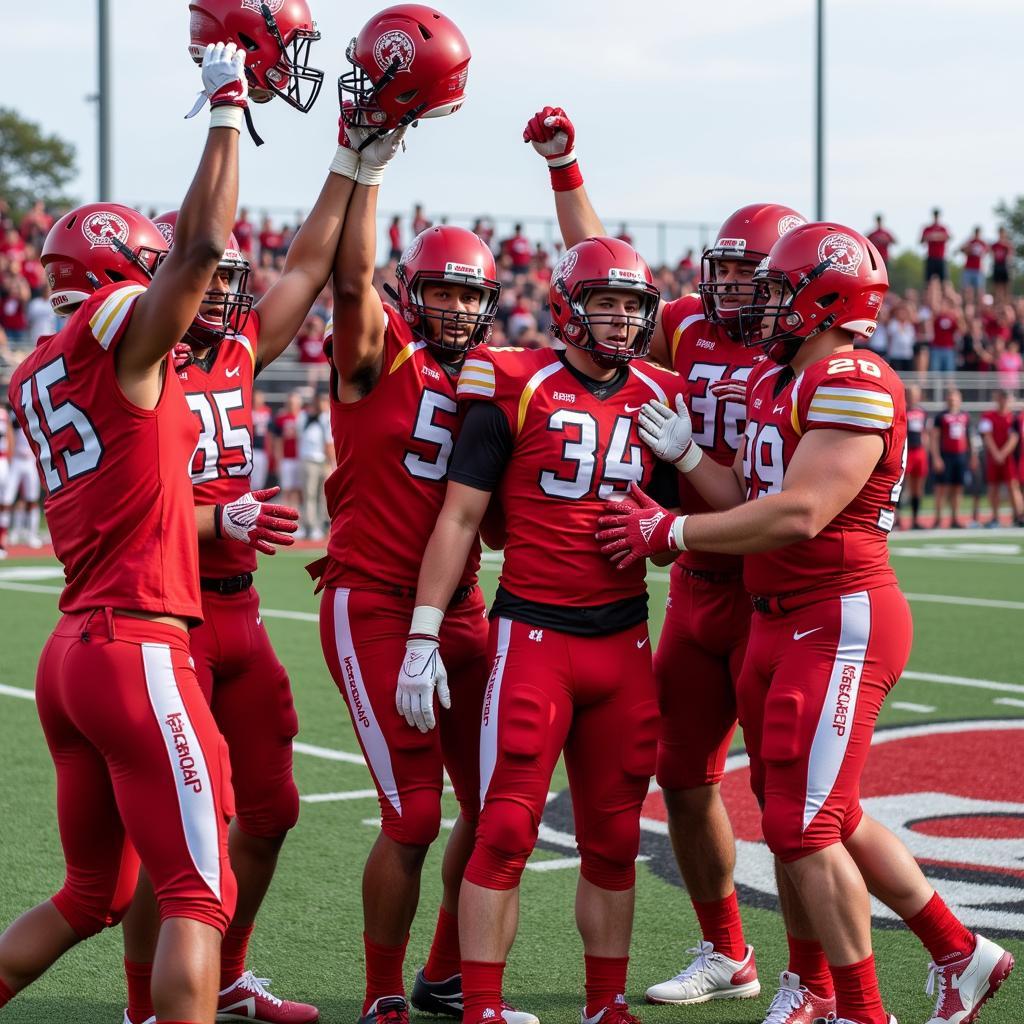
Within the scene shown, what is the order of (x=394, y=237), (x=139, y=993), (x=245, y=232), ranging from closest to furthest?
1. (x=139, y=993)
2. (x=245, y=232)
3. (x=394, y=237)

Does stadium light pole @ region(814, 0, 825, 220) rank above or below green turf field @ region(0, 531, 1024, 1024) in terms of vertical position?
above

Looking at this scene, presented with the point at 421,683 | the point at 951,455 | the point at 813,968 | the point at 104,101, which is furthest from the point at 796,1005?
the point at 951,455

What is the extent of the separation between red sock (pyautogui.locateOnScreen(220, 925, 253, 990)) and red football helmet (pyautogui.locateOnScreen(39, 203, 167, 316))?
1.88 meters

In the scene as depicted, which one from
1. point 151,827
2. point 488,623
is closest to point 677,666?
point 488,623

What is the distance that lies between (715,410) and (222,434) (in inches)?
63.1

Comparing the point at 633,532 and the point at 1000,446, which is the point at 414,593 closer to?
the point at 633,532

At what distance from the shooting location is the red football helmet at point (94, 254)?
3.82 m

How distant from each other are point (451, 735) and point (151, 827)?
1324 mm

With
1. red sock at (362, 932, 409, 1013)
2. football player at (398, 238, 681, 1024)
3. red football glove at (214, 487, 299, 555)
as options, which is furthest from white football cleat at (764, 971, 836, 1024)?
red football glove at (214, 487, 299, 555)

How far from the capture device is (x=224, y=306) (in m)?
4.42

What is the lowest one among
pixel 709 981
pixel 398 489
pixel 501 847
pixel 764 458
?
pixel 709 981

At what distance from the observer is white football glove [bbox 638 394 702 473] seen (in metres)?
4.36

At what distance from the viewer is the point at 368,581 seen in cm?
446

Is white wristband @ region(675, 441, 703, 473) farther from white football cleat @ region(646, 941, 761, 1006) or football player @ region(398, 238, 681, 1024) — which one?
white football cleat @ region(646, 941, 761, 1006)
